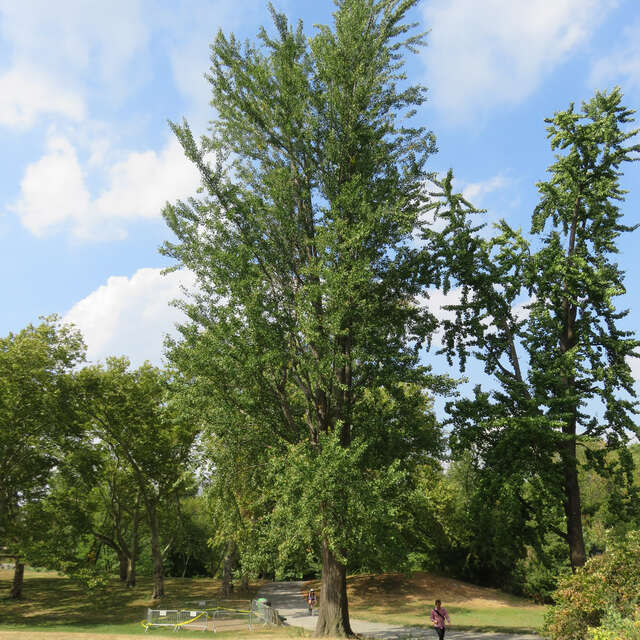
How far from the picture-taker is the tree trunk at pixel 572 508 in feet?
51.9

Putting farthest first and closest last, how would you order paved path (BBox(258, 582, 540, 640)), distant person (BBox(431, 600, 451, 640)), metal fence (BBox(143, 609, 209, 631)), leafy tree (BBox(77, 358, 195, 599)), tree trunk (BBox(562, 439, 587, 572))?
leafy tree (BBox(77, 358, 195, 599)) < metal fence (BBox(143, 609, 209, 631)) < paved path (BBox(258, 582, 540, 640)) < tree trunk (BBox(562, 439, 587, 572)) < distant person (BBox(431, 600, 451, 640))

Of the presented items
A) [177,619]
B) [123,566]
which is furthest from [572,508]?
[123,566]

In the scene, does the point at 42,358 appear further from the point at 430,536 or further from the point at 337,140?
the point at 430,536

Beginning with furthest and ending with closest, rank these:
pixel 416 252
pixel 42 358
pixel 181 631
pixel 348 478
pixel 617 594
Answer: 1. pixel 42 358
2. pixel 181 631
3. pixel 416 252
4. pixel 348 478
5. pixel 617 594

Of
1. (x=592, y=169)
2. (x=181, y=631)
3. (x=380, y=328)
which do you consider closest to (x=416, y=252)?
(x=380, y=328)

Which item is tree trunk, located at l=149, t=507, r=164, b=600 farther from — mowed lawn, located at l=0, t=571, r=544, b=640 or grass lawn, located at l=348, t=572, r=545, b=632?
grass lawn, located at l=348, t=572, r=545, b=632

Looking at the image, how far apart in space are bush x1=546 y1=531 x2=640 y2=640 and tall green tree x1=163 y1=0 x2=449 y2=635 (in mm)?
4601

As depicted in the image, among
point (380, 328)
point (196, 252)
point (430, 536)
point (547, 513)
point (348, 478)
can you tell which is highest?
point (196, 252)

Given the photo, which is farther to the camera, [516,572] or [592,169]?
[516,572]

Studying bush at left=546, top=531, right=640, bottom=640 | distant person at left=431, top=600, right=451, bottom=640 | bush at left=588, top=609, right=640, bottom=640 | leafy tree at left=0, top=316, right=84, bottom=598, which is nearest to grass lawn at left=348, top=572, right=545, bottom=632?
distant person at left=431, top=600, right=451, bottom=640

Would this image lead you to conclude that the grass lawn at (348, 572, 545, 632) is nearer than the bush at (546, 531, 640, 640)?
No

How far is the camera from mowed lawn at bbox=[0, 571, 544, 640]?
72.8 ft

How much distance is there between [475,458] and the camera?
1800 centimetres

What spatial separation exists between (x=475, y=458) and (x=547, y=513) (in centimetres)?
277
